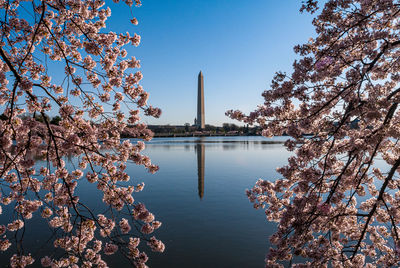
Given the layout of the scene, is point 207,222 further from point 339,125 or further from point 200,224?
point 339,125

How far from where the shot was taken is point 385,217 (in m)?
4.76

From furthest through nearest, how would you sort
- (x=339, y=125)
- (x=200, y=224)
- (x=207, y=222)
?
(x=207, y=222), (x=200, y=224), (x=339, y=125)

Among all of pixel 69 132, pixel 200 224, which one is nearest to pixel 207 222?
pixel 200 224

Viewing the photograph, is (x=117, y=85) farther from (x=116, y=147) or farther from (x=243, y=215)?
(x=243, y=215)

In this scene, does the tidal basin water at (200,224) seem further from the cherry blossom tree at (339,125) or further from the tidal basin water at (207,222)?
the cherry blossom tree at (339,125)

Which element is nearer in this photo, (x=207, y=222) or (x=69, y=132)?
(x=69, y=132)

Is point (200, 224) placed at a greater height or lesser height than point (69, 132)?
lesser

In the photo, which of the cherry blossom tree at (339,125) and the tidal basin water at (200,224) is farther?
the tidal basin water at (200,224)

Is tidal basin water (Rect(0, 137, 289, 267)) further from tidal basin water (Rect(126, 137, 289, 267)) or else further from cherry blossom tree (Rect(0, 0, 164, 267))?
cherry blossom tree (Rect(0, 0, 164, 267))

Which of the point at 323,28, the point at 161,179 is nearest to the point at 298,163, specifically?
the point at 323,28

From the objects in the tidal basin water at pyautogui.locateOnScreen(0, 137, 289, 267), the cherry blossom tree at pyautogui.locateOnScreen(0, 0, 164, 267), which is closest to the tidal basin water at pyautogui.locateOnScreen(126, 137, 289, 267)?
the tidal basin water at pyautogui.locateOnScreen(0, 137, 289, 267)

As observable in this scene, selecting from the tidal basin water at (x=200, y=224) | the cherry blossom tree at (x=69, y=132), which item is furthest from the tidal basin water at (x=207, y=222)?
the cherry blossom tree at (x=69, y=132)

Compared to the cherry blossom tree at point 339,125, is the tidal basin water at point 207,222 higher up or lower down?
lower down

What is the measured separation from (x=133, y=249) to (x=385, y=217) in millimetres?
4367
